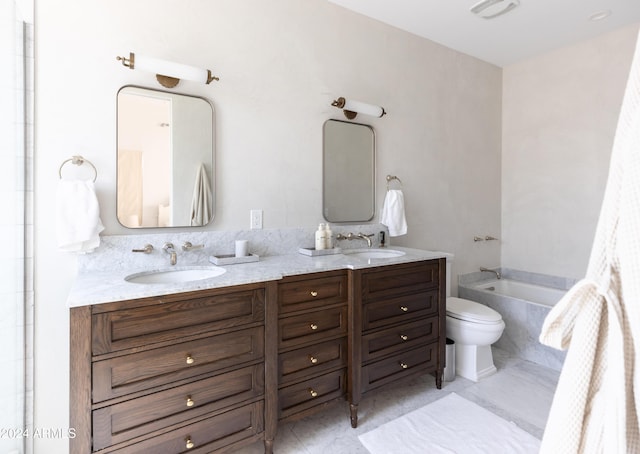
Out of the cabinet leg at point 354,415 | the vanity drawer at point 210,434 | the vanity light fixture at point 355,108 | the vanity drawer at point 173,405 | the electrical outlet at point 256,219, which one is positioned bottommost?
the cabinet leg at point 354,415

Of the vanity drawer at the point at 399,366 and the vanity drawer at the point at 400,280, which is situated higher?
the vanity drawer at the point at 400,280

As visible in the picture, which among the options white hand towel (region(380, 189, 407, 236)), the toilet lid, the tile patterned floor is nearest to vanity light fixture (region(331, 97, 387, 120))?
white hand towel (region(380, 189, 407, 236))

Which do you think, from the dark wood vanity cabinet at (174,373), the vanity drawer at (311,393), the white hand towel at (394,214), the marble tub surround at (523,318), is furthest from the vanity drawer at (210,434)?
the marble tub surround at (523,318)

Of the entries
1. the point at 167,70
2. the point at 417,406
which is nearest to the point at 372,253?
the point at 417,406

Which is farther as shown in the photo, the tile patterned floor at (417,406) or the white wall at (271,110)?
the tile patterned floor at (417,406)

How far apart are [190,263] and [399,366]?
131 cm

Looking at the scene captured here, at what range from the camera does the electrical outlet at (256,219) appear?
2018 mm

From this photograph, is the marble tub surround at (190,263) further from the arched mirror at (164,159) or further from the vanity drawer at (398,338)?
the vanity drawer at (398,338)

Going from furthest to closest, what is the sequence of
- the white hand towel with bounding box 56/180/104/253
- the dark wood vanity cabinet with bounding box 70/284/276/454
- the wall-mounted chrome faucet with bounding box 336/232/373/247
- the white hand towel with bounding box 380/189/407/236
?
the white hand towel with bounding box 380/189/407/236 → the wall-mounted chrome faucet with bounding box 336/232/373/247 → the white hand towel with bounding box 56/180/104/253 → the dark wood vanity cabinet with bounding box 70/284/276/454

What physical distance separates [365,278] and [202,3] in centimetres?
170

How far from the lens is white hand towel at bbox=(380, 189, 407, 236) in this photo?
2.46 meters

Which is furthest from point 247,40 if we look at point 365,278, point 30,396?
point 30,396

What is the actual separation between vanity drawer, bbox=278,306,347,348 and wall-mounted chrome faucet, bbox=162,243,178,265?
64cm

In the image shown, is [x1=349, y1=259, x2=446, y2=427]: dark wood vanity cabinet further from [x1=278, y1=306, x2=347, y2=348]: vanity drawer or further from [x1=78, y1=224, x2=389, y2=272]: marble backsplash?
[x1=78, y1=224, x2=389, y2=272]: marble backsplash
